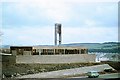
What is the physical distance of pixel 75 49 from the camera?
63.2ft

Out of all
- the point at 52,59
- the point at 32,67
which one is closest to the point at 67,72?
the point at 32,67

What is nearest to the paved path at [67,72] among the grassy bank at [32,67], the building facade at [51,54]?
the grassy bank at [32,67]

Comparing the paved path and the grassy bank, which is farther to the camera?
the grassy bank

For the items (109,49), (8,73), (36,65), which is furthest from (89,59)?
(8,73)

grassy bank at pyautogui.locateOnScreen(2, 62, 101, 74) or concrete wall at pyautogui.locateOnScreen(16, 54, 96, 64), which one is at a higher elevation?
concrete wall at pyautogui.locateOnScreen(16, 54, 96, 64)

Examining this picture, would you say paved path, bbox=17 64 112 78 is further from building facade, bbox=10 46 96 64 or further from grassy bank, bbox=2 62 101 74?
building facade, bbox=10 46 96 64

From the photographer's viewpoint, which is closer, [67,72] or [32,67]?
[67,72]

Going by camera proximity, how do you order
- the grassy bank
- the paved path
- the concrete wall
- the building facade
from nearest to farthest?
1. the paved path
2. the grassy bank
3. the concrete wall
4. the building facade

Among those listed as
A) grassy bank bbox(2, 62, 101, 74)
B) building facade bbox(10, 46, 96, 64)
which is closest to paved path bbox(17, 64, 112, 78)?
grassy bank bbox(2, 62, 101, 74)

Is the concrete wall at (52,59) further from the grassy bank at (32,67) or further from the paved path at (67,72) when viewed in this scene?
the paved path at (67,72)

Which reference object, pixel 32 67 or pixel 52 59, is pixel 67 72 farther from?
pixel 52 59

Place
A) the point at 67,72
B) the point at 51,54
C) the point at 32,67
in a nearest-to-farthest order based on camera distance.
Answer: the point at 67,72 < the point at 32,67 < the point at 51,54

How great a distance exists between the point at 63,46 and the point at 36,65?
11.1 ft

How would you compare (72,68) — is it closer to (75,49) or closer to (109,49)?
(109,49)
